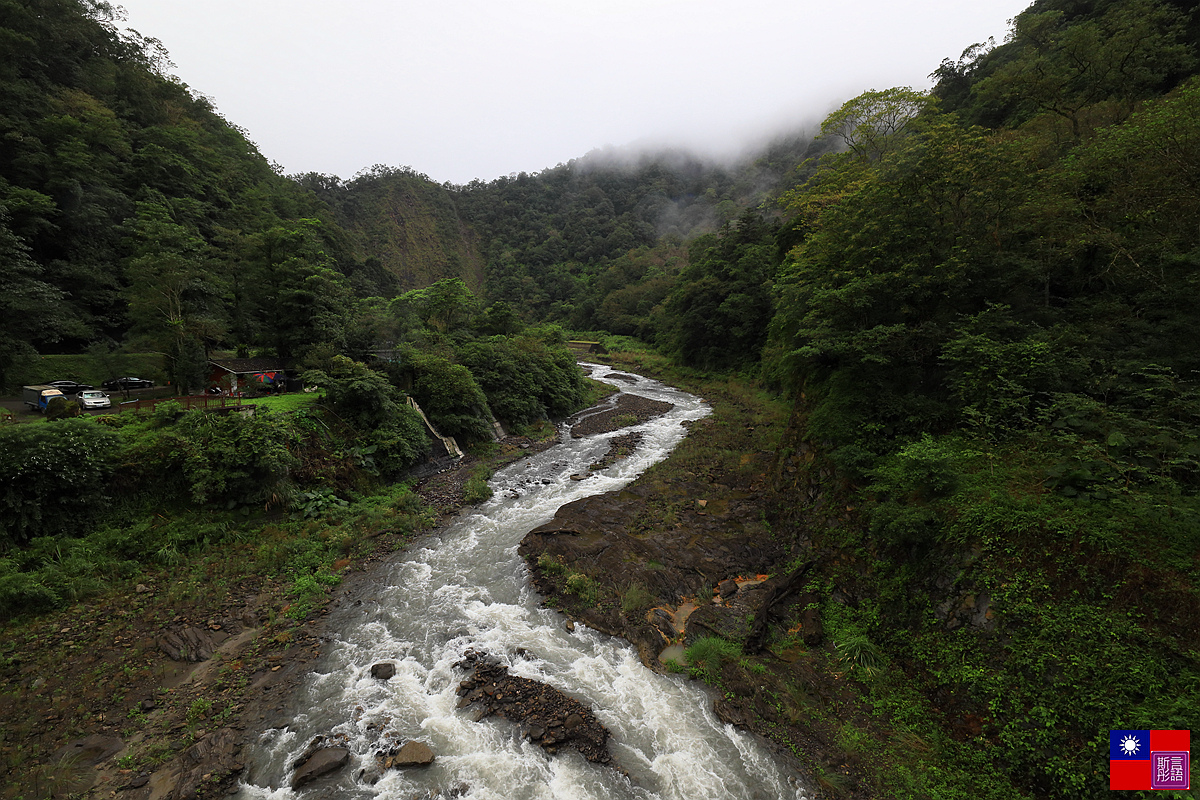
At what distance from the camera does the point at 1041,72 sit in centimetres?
1454

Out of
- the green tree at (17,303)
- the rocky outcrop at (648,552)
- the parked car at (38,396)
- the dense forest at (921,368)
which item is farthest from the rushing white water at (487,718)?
the green tree at (17,303)

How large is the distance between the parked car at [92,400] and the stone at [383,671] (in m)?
16.1

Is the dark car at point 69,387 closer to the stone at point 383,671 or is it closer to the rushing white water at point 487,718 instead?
the rushing white water at point 487,718

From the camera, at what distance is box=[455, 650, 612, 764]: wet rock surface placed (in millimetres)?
6898

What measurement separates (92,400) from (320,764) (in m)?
17.9

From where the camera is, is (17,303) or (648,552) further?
(17,303)

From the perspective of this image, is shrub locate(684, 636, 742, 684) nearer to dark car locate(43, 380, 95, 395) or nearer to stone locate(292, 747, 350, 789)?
stone locate(292, 747, 350, 789)

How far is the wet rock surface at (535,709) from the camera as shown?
690 cm

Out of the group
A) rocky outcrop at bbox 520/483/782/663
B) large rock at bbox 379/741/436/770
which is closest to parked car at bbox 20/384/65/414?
rocky outcrop at bbox 520/483/782/663

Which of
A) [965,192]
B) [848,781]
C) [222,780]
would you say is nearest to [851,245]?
[965,192]

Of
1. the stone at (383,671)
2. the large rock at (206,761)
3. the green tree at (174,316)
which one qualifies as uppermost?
the green tree at (174,316)

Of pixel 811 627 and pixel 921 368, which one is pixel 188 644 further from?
pixel 921 368

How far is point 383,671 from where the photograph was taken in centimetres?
828

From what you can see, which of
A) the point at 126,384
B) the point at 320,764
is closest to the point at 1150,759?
the point at 320,764
